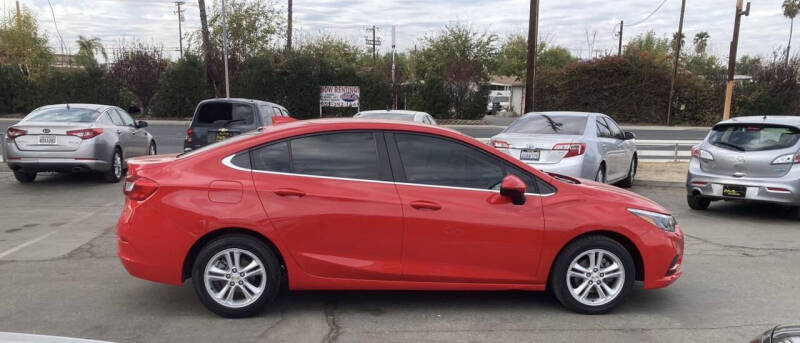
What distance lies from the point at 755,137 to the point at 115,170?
11.1m

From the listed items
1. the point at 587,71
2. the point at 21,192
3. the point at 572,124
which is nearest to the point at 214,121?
the point at 21,192

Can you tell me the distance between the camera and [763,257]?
6.88 meters

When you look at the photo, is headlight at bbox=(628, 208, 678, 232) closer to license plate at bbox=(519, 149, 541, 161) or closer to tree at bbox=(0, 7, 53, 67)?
license plate at bbox=(519, 149, 541, 161)

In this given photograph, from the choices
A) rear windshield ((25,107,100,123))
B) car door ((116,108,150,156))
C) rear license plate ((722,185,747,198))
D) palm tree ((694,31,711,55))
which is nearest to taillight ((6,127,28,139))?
rear windshield ((25,107,100,123))

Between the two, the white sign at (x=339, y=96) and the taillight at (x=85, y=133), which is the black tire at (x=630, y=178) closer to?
the taillight at (x=85, y=133)

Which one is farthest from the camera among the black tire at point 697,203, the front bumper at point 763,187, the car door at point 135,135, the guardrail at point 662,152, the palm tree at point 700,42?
the palm tree at point 700,42

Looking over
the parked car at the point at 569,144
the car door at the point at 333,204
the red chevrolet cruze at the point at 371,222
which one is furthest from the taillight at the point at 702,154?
the car door at the point at 333,204

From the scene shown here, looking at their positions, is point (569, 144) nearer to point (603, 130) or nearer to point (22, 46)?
point (603, 130)

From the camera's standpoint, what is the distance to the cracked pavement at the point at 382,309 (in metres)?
4.42

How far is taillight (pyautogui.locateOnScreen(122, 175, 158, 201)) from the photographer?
4566 mm

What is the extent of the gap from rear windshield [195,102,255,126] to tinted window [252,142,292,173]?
24.7ft

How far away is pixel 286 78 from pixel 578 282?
3065 cm

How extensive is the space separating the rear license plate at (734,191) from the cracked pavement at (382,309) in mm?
1769

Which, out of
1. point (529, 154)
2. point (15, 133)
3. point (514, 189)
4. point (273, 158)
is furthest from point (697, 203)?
point (15, 133)
